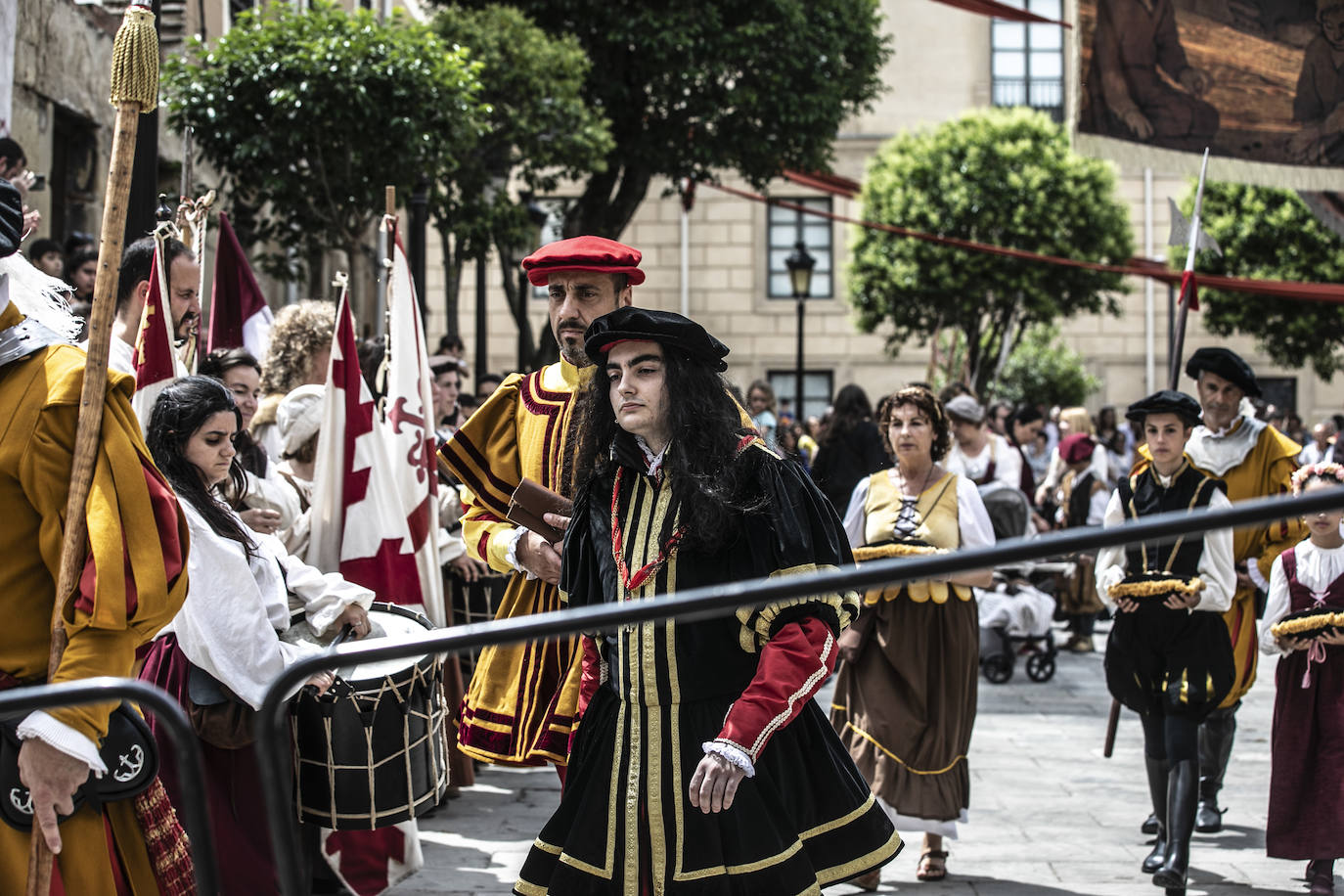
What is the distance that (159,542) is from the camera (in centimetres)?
323

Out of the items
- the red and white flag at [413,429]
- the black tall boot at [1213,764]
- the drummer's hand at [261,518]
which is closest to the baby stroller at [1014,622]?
the black tall boot at [1213,764]

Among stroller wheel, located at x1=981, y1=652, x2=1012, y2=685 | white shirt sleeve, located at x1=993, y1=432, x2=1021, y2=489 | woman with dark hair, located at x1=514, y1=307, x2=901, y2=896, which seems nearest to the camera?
woman with dark hair, located at x1=514, y1=307, x2=901, y2=896

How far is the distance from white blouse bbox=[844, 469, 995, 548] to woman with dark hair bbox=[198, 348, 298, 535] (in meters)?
2.31

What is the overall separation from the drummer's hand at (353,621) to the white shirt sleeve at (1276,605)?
336cm

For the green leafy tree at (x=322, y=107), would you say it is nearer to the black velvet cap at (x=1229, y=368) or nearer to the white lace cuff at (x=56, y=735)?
the black velvet cap at (x=1229, y=368)

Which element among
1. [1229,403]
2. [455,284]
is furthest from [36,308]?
[455,284]

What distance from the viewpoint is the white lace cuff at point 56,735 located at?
2975 mm

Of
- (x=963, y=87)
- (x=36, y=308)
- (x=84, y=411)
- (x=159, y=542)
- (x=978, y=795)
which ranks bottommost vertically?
(x=978, y=795)

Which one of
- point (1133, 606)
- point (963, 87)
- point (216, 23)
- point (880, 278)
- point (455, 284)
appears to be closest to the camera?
point (1133, 606)

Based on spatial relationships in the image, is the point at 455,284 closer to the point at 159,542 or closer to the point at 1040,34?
the point at 159,542

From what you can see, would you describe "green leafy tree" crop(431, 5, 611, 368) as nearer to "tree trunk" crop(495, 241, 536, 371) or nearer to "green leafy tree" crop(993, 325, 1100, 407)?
"tree trunk" crop(495, 241, 536, 371)

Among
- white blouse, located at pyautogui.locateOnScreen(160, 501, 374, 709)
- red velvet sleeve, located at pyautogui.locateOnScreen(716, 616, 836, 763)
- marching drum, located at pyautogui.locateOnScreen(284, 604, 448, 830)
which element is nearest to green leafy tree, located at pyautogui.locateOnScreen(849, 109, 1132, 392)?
marching drum, located at pyautogui.locateOnScreen(284, 604, 448, 830)

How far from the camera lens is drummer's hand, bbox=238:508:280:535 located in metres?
5.34

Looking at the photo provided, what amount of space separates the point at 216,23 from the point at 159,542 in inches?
479
